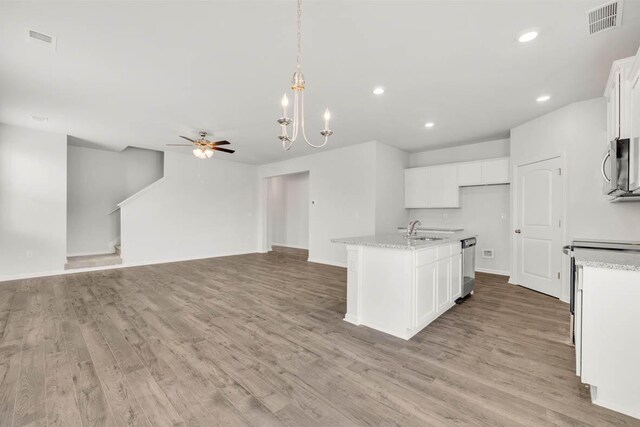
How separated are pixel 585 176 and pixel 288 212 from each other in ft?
26.0

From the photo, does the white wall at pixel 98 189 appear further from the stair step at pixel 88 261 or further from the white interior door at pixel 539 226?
the white interior door at pixel 539 226

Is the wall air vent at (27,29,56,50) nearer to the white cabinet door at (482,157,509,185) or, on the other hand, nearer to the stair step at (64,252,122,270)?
the stair step at (64,252,122,270)

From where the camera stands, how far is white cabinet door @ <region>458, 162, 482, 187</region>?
5.46 meters

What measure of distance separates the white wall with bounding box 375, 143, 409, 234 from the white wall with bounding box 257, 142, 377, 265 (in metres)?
0.15

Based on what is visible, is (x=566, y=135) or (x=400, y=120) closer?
(x=566, y=135)

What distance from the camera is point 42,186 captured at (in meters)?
5.27

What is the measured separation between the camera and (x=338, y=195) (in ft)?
21.3

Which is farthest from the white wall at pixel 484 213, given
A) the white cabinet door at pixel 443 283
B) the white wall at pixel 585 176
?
the white cabinet door at pixel 443 283

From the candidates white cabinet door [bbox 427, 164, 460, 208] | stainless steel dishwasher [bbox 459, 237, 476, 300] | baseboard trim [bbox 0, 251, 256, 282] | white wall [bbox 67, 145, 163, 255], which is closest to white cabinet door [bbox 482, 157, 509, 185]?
white cabinet door [bbox 427, 164, 460, 208]

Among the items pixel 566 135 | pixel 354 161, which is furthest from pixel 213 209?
pixel 566 135

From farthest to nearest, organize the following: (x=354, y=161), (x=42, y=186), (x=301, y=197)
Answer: (x=301, y=197), (x=354, y=161), (x=42, y=186)

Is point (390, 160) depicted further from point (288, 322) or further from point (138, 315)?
point (138, 315)

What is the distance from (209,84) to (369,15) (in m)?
2.10

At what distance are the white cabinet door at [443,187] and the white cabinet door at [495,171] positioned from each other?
1.79 feet
